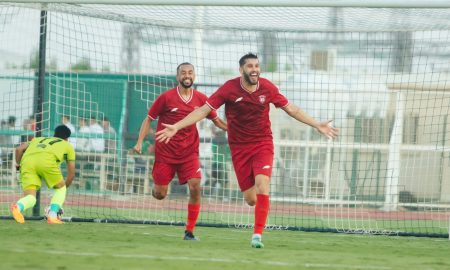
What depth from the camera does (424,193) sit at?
2023 centimetres

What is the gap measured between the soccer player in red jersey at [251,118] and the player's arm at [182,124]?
0.4 inches

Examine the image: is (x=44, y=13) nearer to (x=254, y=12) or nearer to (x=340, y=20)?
(x=254, y=12)

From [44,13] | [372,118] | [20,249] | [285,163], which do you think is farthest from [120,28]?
[20,249]

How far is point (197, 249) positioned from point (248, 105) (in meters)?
2.03

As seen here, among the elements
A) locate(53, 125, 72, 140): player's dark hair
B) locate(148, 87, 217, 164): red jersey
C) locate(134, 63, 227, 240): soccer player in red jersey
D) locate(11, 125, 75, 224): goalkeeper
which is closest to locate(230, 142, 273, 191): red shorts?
locate(134, 63, 227, 240): soccer player in red jersey

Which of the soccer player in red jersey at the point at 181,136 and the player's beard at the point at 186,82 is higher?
the player's beard at the point at 186,82

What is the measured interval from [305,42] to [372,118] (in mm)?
2115

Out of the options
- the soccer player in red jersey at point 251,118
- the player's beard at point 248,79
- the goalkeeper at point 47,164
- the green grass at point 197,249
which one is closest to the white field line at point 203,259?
the green grass at point 197,249

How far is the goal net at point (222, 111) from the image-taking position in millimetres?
15852

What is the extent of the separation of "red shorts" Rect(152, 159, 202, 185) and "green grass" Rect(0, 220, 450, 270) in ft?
2.35

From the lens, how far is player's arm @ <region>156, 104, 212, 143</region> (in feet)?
36.2

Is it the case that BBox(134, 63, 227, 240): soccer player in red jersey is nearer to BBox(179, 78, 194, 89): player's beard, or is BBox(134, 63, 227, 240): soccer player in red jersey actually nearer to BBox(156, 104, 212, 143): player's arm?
BBox(179, 78, 194, 89): player's beard

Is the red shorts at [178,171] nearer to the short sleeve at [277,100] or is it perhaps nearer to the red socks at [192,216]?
the red socks at [192,216]

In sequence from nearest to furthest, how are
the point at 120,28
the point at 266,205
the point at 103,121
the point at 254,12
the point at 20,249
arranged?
1. the point at 20,249
2. the point at 266,205
3. the point at 254,12
4. the point at 120,28
5. the point at 103,121
